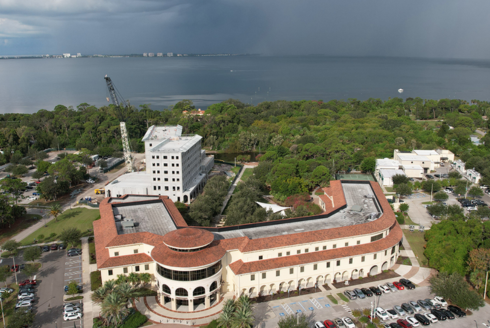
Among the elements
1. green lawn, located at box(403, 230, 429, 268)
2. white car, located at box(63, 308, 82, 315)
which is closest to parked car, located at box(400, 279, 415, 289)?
green lawn, located at box(403, 230, 429, 268)

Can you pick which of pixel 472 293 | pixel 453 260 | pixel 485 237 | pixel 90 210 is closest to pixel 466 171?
pixel 485 237

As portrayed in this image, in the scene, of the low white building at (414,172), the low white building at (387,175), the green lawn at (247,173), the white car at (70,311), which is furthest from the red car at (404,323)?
the green lawn at (247,173)

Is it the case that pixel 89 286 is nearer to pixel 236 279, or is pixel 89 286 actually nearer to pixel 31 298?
pixel 31 298

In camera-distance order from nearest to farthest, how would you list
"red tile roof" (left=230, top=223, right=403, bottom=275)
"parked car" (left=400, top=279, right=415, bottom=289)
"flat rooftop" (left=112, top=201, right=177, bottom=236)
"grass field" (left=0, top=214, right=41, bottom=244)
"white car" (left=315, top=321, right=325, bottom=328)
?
1. "white car" (left=315, top=321, right=325, bottom=328)
2. "red tile roof" (left=230, top=223, right=403, bottom=275)
3. "parked car" (left=400, top=279, right=415, bottom=289)
4. "flat rooftop" (left=112, top=201, right=177, bottom=236)
5. "grass field" (left=0, top=214, right=41, bottom=244)

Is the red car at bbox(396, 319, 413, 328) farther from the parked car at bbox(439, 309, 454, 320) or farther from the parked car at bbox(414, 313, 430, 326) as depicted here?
the parked car at bbox(439, 309, 454, 320)

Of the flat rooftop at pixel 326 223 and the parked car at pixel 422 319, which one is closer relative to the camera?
the parked car at pixel 422 319

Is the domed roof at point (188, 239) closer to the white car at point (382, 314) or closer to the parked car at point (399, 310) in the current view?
the white car at point (382, 314)
